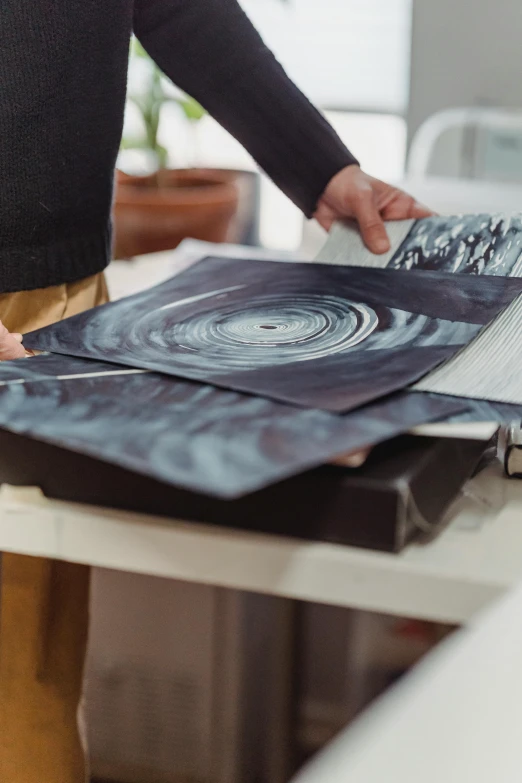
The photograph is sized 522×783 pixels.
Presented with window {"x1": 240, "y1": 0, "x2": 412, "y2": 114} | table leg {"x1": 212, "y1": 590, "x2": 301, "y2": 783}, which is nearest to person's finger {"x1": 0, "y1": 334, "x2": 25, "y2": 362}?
table leg {"x1": 212, "y1": 590, "x2": 301, "y2": 783}

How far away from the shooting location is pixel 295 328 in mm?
535

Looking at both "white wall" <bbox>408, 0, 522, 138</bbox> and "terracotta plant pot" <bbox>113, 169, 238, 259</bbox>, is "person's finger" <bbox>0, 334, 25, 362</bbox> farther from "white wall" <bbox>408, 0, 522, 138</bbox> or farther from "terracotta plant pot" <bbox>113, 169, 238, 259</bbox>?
"white wall" <bbox>408, 0, 522, 138</bbox>

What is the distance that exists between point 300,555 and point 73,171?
1.21ft

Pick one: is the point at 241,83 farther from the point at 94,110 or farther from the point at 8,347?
the point at 8,347

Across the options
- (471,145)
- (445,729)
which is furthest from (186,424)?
(471,145)

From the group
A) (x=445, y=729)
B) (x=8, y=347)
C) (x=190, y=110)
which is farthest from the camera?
(x=190, y=110)

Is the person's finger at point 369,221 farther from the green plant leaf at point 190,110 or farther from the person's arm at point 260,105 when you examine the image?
the green plant leaf at point 190,110

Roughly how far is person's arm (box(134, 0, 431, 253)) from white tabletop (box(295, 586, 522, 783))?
457 millimetres

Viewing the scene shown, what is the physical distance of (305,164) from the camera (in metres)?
0.73

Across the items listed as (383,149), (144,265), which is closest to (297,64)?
(383,149)

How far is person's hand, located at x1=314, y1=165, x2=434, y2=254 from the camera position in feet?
2.30

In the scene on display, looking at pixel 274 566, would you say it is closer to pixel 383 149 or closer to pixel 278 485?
pixel 278 485

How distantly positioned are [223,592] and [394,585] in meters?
0.64

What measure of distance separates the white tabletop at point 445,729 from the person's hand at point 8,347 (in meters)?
0.33
